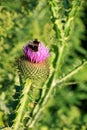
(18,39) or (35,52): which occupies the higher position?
(35,52)

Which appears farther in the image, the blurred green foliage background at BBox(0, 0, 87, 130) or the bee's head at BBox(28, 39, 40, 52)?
the blurred green foliage background at BBox(0, 0, 87, 130)

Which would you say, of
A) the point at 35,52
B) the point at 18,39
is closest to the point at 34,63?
the point at 35,52

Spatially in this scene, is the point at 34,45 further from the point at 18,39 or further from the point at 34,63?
the point at 18,39

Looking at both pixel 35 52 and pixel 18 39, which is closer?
pixel 35 52

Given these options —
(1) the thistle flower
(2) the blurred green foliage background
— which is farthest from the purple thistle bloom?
(2) the blurred green foliage background

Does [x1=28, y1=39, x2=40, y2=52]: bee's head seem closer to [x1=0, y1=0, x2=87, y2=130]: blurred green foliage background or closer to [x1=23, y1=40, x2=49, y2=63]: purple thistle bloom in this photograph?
[x1=23, y1=40, x2=49, y2=63]: purple thistle bloom

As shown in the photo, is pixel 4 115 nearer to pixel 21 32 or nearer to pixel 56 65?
pixel 56 65

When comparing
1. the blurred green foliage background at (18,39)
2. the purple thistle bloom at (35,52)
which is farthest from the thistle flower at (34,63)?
the blurred green foliage background at (18,39)

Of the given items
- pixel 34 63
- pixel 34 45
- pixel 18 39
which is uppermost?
pixel 34 45
